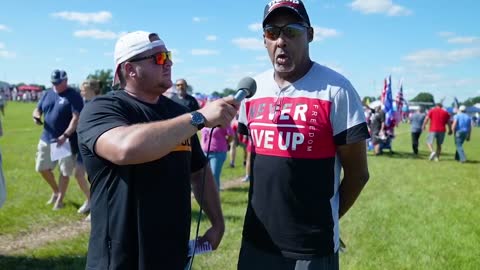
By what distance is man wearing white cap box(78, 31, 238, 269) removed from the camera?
1.91 meters

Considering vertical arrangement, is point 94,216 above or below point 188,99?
below

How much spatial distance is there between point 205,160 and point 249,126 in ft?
1.20

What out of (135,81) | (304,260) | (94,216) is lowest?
(304,260)

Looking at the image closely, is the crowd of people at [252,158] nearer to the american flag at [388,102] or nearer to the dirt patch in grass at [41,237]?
the dirt patch in grass at [41,237]

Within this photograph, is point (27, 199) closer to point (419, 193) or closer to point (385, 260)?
point (385, 260)

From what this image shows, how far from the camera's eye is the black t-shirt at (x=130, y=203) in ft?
7.03

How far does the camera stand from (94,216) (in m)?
2.24

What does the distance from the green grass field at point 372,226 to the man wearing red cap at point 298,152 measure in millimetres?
2806

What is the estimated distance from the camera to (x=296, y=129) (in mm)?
2352

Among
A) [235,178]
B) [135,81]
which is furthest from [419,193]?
[135,81]

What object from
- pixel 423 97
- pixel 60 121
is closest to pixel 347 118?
pixel 60 121

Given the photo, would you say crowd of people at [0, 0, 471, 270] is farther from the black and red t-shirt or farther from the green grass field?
the green grass field

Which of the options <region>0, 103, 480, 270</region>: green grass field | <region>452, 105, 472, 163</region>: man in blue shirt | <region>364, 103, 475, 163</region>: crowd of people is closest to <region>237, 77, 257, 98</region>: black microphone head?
<region>0, 103, 480, 270</region>: green grass field

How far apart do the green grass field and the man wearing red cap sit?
2.81 metres
